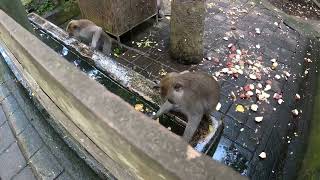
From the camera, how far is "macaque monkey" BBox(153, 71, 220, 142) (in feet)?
10.7

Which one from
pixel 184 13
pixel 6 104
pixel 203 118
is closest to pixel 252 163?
Result: pixel 203 118

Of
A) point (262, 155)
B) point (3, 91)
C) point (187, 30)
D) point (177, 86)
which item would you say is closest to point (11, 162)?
point (3, 91)

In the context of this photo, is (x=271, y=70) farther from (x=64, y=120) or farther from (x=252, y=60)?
(x=64, y=120)

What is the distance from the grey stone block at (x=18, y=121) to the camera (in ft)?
9.19

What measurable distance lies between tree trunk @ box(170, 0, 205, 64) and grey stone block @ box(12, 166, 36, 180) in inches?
147

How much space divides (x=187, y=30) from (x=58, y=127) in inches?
132

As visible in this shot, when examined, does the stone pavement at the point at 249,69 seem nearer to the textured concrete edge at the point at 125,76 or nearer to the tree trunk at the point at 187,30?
the tree trunk at the point at 187,30

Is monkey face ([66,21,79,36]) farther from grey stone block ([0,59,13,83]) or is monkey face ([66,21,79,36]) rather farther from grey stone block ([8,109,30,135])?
grey stone block ([8,109,30,135])

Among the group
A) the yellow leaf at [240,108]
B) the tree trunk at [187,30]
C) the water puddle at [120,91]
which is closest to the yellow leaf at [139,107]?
the water puddle at [120,91]

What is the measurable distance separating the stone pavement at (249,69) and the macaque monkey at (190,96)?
807 mm

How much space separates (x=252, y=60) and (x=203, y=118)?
9.73ft

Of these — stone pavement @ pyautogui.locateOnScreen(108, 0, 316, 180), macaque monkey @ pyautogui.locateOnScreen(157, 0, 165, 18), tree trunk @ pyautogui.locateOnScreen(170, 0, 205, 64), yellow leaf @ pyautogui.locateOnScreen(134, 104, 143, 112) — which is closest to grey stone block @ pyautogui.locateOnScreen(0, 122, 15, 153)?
yellow leaf @ pyautogui.locateOnScreen(134, 104, 143, 112)

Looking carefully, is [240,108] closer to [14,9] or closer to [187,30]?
[187,30]

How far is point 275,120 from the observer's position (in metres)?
4.82
